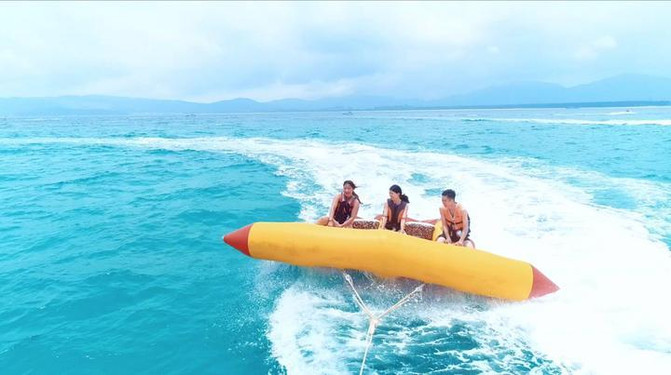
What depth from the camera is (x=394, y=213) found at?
5367 mm

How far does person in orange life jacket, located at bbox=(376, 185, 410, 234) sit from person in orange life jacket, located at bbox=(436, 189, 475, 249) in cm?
49

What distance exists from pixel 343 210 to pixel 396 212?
2.56 ft

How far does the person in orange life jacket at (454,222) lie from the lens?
16.2 ft

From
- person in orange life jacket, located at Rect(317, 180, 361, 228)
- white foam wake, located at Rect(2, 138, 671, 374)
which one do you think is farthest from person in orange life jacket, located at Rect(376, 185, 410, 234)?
white foam wake, located at Rect(2, 138, 671, 374)

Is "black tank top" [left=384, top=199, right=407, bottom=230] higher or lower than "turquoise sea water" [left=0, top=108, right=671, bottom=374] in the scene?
higher

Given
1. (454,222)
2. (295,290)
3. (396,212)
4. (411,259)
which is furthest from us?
(396,212)

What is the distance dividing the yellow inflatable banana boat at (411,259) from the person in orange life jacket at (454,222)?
68 cm

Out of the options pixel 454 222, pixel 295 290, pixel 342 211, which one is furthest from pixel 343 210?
pixel 454 222

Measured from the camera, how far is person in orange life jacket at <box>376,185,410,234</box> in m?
5.25

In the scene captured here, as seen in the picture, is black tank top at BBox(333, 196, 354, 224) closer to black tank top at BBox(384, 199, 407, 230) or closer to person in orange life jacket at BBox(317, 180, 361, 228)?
person in orange life jacket at BBox(317, 180, 361, 228)

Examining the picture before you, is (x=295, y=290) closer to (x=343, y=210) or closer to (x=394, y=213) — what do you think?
(x=343, y=210)

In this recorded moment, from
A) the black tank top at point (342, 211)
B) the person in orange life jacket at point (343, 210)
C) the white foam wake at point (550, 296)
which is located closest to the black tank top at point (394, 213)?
the person in orange life jacket at point (343, 210)

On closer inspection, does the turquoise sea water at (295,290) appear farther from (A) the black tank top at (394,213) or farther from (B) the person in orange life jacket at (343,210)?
(A) the black tank top at (394,213)

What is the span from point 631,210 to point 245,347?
7.74 m
